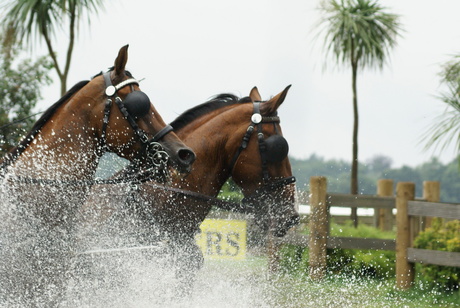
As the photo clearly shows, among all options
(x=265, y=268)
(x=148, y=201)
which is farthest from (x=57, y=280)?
(x=265, y=268)

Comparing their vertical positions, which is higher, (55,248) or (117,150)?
(117,150)

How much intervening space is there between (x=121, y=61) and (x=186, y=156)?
566 millimetres

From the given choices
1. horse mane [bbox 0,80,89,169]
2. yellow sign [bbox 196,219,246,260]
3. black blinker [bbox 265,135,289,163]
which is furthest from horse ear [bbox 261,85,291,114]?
yellow sign [bbox 196,219,246,260]

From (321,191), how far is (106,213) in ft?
16.8

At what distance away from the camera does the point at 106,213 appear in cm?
410

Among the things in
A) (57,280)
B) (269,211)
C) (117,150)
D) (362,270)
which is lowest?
(362,270)

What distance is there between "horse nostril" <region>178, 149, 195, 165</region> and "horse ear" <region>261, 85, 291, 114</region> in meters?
1.32

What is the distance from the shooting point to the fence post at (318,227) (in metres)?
8.70

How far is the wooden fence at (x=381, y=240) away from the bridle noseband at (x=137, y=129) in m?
4.38

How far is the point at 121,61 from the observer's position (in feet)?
11.7

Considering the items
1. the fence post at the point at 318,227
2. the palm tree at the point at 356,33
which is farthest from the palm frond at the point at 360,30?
the fence post at the point at 318,227

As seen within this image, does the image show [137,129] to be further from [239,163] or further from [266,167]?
[266,167]

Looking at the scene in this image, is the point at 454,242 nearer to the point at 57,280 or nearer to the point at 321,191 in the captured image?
the point at 321,191

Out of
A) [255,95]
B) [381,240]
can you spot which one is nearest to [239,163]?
[255,95]
